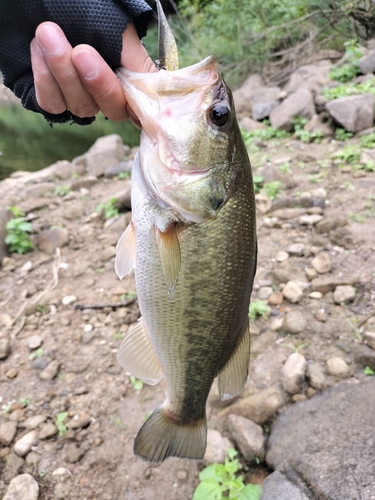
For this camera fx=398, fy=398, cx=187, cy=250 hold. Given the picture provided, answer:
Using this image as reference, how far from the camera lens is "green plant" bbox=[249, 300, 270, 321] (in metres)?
3.09

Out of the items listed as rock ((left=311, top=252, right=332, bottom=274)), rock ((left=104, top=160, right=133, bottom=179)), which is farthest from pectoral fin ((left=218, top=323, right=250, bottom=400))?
rock ((left=104, top=160, right=133, bottom=179))

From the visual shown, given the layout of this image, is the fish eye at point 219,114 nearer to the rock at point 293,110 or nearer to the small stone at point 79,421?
the small stone at point 79,421

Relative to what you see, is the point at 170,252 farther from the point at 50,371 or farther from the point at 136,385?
the point at 50,371

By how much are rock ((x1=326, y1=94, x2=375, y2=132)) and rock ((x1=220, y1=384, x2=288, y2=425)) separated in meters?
4.64

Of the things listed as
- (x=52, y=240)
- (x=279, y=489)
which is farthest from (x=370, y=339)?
(x=52, y=240)

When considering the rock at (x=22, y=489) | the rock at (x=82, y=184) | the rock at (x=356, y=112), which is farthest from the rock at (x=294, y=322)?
the rock at (x=82, y=184)

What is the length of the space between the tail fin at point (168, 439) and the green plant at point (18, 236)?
3209mm

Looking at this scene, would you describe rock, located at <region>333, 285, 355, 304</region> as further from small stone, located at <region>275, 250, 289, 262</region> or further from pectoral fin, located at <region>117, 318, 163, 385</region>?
pectoral fin, located at <region>117, 318, 163, 385</region>

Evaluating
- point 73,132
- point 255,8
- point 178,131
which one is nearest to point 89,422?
point 178,131

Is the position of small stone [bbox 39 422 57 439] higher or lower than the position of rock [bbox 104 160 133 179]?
higher

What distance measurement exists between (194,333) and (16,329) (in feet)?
7.71

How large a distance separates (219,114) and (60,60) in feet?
2.02

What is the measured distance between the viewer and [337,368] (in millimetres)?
2539

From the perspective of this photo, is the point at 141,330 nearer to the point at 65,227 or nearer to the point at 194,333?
the point at 194,333
